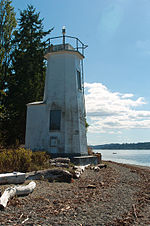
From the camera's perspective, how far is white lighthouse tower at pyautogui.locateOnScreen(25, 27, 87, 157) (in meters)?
18.9

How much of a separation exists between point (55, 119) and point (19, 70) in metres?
11.2

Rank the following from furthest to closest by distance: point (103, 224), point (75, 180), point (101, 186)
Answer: point (75, 180)
point (101, 186)
point (103, 224)

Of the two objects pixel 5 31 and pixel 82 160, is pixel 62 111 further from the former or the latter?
pixel 5 31

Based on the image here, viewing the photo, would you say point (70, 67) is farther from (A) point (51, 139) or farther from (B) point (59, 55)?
(A) point (51, 139)

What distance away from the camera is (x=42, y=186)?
31.3ft

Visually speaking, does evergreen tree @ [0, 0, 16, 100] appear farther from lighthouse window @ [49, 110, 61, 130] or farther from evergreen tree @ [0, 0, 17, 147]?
lighthouse window @ [49, 110, 61, 130]

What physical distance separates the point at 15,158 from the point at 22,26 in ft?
74.3

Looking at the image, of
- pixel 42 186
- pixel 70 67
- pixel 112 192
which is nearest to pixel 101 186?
pixel 112 192

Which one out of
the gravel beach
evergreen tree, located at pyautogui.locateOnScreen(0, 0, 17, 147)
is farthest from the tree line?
the gravel beach

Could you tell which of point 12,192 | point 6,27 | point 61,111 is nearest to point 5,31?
point 6,27

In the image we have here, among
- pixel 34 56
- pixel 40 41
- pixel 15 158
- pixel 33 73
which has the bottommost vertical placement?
pixel 15 158

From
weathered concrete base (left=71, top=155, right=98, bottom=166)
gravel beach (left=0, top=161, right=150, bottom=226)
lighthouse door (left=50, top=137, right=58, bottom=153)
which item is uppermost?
lighthouse door (left=50, top=137, right=58, bottom=153)

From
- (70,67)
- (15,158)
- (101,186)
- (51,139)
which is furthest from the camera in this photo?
(70,67)

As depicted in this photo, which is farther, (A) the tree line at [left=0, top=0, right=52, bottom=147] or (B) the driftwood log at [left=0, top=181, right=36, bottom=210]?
(A) the tree line at [left=0, top=0, right=52, bottom=147]
